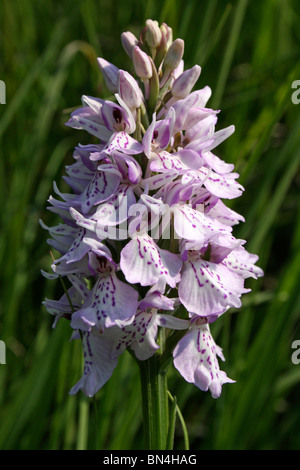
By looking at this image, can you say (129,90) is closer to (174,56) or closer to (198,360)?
(174,56)

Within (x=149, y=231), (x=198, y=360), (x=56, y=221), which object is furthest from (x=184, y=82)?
(x=56, y=221)

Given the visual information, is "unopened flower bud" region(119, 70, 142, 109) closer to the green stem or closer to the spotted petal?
the spotted petal

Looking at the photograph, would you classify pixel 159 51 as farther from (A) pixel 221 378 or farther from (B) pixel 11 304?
(B) pixel 11 304

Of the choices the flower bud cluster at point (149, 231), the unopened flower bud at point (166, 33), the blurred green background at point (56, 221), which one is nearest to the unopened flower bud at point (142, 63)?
the flower bud cluster at point (149, 231)

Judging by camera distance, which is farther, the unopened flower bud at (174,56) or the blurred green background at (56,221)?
the blurred green background at (56,221)

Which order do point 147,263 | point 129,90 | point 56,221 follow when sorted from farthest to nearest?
point 56,221
point 129,90
point 147,263

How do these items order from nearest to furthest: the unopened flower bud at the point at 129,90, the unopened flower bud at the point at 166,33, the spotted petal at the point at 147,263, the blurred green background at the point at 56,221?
1. the spotted petal at the point at 147,263
2. the unopened flower bud at the point at 129,90
3. the unopened flower bud at the point at 166,33
4. the blurred green background at the point at 56,221

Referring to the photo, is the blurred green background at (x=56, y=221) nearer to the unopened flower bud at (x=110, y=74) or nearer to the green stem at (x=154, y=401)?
the green stem at (x=154, y=401)
